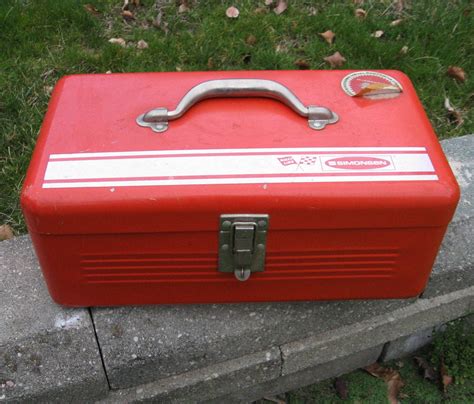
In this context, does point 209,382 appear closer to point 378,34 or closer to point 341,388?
point 341,388

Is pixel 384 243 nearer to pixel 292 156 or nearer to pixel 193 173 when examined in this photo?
pixel 292 156

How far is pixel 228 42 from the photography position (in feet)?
9.44

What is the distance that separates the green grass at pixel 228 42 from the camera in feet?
8.92

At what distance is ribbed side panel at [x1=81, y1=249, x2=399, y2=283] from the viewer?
1.46 meters

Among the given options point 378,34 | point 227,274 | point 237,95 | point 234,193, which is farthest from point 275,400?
point 378,34

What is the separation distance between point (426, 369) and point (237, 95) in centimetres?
118

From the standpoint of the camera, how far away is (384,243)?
1.47 meters

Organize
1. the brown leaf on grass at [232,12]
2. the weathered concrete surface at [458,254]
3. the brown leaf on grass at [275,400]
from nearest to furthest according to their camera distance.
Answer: the weathered concrete surface at [458,254] → the brown leaf on grass at [275,400] → the brown leaf on grass at [232,12]

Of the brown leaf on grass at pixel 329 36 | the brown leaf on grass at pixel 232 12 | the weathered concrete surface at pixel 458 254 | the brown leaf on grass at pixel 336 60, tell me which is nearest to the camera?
the weathered concrete surface at pixel 458 254

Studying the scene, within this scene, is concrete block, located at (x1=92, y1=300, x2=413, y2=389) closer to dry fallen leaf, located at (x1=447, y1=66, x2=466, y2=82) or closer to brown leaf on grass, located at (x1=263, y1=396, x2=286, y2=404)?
brown leaf on grass, located at (x1=263, y1=396, x2=286, y2=404)

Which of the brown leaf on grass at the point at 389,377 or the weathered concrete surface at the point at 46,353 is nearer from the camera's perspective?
the weathered concrete surface at the point at 46,353

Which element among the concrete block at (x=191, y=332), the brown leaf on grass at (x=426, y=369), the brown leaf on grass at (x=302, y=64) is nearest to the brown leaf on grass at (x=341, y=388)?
the brown leaf on grass at (x=426, y=369)

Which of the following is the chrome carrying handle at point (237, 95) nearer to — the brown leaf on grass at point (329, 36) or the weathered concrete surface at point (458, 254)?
the weathered concrete surface at point (458, 254)

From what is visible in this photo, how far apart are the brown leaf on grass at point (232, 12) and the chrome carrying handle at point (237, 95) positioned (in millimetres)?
1614
